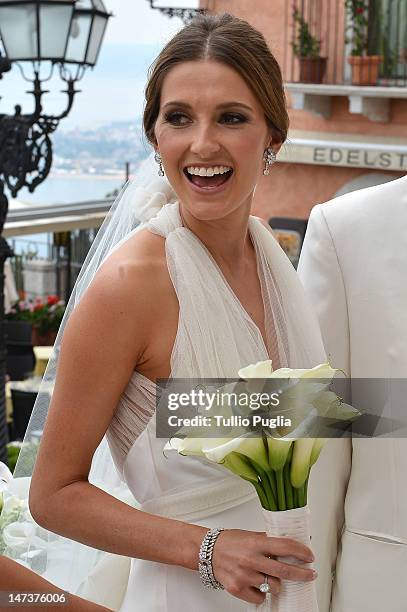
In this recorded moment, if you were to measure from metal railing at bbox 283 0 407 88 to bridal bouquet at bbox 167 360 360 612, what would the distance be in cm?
998

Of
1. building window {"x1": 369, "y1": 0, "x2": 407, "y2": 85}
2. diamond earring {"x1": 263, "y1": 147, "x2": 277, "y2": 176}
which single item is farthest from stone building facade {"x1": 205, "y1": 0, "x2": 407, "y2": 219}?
diamond earring {"x1": 263, "y1": 147, "x2": 277, "y2": 176}

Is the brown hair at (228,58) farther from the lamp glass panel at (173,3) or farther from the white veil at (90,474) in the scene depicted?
the lamp glass panel at (173,3)

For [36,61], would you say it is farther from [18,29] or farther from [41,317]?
[41,317]

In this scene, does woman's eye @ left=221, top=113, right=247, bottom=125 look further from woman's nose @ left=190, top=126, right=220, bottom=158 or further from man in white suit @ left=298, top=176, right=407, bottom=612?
man in white suit @ left=298, top=176, right=407, bottom=612

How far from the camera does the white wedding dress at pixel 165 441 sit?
1.56 m

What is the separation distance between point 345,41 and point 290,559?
10.2m

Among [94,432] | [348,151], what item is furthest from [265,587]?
[348,151]

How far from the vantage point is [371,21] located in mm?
10938

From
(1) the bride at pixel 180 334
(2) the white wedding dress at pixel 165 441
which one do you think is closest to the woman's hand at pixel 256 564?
(1) the bride at pixel 180 334

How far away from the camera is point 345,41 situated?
35.9 feet

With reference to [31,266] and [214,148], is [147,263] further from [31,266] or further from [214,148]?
[31,266]

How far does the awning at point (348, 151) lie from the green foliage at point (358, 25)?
0.97 m

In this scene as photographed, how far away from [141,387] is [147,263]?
183 mm

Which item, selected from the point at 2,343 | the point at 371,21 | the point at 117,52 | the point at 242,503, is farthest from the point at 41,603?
the point at 117,52
